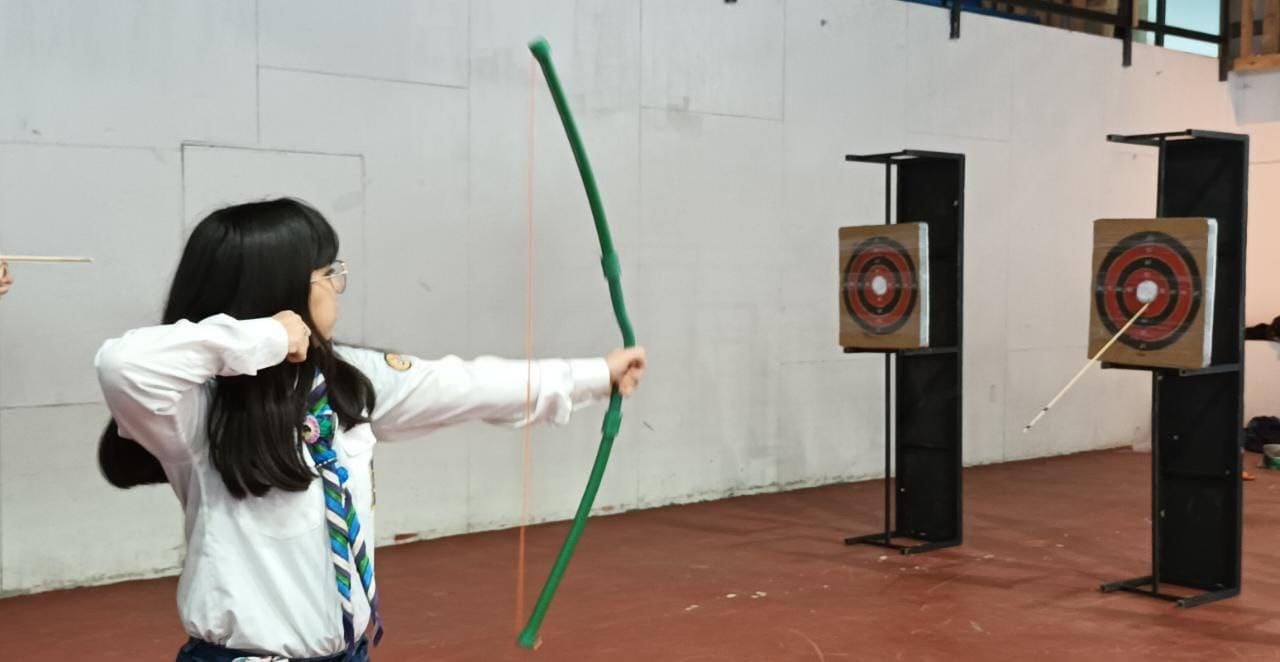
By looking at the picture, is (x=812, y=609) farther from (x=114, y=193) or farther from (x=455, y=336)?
(x=114, y=193)

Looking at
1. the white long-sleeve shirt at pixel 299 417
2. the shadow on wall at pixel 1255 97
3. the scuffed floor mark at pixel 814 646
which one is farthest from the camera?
the shadow on wall at pixel 1255 97

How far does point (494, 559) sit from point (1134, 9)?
4953mm

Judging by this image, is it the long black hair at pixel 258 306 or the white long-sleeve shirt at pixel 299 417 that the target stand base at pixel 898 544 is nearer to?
the white long-sleeve shirt at pixel 299 417

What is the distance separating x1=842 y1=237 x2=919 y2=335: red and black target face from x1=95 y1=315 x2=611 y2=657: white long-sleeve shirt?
3.13 metres

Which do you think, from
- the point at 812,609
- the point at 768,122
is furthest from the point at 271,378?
the point at 768,122

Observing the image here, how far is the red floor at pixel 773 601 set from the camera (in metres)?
3.33

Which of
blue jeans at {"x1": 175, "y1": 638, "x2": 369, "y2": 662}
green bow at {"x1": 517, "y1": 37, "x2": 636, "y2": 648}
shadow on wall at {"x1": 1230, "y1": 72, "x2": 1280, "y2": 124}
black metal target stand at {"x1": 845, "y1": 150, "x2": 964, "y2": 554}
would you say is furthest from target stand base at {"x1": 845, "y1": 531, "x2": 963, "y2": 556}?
shadow on wall at {"x1": 1230, "y1": 72, "x2": 1280, "y2": 124}

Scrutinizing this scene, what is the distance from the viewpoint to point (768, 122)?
220 inches

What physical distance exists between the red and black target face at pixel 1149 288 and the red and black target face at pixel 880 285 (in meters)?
0.66

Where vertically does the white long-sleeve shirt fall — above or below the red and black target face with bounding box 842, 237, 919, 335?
below

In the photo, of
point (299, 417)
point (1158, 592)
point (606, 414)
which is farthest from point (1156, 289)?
point (299, 417)

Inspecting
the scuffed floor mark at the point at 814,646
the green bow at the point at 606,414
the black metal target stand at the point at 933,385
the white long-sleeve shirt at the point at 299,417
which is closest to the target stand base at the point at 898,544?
the black metal target stand at the point at 933,385

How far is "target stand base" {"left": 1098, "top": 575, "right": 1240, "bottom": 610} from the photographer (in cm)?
377

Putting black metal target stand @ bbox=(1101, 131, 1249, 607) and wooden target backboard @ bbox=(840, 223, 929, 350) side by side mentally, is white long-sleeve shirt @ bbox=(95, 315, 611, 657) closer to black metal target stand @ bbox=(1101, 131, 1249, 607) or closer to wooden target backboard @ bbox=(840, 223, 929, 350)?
black metal target stand @ bbox=(1101, 131, 1249, 607)
